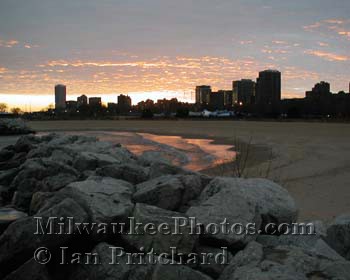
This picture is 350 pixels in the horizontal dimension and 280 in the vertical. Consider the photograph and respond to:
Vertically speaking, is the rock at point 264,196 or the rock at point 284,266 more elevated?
the rock at point 264,196

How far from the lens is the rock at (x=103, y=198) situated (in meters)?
4.11

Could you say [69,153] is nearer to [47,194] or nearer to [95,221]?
[47,194]

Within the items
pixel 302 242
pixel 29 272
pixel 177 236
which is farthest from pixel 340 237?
pixel 29 272

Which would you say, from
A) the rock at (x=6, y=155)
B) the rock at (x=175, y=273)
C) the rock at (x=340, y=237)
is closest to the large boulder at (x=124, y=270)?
the rock at (x=175, y=273)

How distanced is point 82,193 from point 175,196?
1023 mm

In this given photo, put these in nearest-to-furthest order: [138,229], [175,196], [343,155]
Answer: [138,229]
[175,196]
[343,155]

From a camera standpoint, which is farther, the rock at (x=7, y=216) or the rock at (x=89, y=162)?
the rock at (x=89, y=162)

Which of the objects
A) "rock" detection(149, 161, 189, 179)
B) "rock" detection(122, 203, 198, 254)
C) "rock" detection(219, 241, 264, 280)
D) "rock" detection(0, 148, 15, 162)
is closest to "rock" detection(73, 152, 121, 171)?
"rock" detection(149, 161, 189, 179)

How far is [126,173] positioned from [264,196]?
1.98 metres

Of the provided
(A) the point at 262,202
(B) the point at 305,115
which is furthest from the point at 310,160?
(B) the point at 305,115

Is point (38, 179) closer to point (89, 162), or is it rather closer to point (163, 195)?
point (89, 162)

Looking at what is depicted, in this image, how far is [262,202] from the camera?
4.77m

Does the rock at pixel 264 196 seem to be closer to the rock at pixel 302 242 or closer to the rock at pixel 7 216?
the rock at pixel 302 242

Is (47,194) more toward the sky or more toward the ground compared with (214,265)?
more toward the sky
